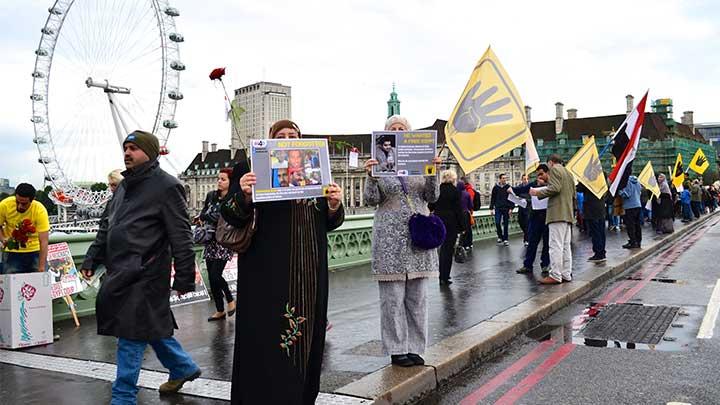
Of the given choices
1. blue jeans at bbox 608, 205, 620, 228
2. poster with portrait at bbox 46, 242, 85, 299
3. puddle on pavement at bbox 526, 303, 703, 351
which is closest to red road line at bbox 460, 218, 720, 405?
puddle on pavement at bbox 526, 303, 703, 351

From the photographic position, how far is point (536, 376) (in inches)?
225

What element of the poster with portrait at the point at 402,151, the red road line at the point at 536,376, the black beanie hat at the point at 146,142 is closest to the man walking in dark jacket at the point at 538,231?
the red road line at the point at 536,376

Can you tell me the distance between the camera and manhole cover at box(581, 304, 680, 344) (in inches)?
279

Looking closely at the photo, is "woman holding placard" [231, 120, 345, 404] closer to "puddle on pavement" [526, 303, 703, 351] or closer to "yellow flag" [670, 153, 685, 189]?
"puddle on pavement" [526, 303, 703, 351]

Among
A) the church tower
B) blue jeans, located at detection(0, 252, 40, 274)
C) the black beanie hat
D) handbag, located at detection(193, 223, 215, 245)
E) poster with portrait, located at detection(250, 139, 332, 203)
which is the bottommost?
blue jeans, located at detection(0, 252, 40, 274)

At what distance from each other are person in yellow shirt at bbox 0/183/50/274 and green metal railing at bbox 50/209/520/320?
2.88ft

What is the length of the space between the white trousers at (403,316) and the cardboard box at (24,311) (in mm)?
4121

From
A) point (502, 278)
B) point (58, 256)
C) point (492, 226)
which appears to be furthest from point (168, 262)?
point (492, 226)

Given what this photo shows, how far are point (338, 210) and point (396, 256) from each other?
1.24 metres

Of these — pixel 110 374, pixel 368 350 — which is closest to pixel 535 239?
pixel 368 350

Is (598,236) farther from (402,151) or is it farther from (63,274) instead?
(63,274)

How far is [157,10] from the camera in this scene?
3738 centimetres

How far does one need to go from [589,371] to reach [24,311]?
590 cm

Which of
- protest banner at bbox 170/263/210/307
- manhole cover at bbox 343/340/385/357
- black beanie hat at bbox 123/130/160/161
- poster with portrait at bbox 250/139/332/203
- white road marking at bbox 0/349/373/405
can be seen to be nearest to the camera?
poster with portrait at bbox 250/139/332/203
